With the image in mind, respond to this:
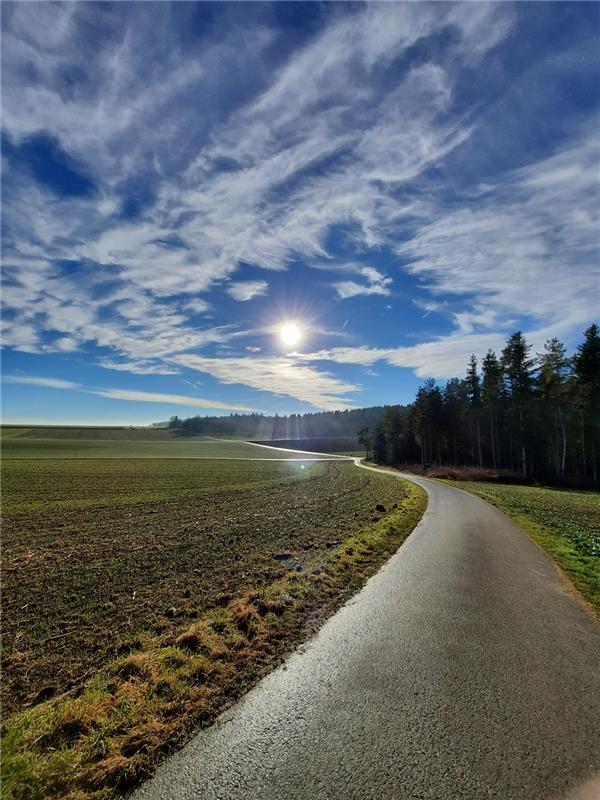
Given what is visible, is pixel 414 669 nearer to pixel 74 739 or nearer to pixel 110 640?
pixel 74 739

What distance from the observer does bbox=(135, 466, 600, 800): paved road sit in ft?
10.8

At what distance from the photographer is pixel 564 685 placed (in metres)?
4.65

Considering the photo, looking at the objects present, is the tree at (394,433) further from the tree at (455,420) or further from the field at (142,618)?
the field at (142,618)

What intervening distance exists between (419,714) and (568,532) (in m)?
13.0

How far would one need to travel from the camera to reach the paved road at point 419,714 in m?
3.31

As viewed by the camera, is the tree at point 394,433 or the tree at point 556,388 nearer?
the tree at point 556,388

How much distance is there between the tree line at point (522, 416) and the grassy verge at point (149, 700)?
41651 mm

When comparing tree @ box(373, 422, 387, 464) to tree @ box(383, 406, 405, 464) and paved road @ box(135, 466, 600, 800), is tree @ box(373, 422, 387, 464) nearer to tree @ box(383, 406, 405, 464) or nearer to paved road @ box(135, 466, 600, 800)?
tree @ box(383, 406, 405, 464)

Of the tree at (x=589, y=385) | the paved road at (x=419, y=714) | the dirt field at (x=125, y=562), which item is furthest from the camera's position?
the tree at (x=589, y=385)

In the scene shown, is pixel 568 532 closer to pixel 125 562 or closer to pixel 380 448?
pixel 125 562

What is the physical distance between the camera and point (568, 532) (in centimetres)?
1362

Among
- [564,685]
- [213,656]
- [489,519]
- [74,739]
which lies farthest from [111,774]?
[489,519]

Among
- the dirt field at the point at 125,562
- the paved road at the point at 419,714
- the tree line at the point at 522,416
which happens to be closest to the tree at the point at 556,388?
the tree line at the point at 522,416

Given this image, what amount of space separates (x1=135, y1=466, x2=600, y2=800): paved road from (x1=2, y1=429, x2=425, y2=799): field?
1.70 feet
